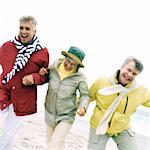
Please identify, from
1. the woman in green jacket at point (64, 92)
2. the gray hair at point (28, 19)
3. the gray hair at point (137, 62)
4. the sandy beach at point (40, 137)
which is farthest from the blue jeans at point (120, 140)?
the gray hair at point (28, 19)

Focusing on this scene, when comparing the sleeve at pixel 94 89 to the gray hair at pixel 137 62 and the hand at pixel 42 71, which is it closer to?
the gray hair at pixel 137 62

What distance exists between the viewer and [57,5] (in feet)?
45.0

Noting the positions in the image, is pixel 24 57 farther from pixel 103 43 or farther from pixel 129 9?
pixel 129 9

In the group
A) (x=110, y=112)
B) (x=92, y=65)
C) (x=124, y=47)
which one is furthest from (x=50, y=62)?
(x=124, y=47)

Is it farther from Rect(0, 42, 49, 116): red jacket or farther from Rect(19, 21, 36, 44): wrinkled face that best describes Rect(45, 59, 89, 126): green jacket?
Rect(19, 21, 36, 44): wrinkled face

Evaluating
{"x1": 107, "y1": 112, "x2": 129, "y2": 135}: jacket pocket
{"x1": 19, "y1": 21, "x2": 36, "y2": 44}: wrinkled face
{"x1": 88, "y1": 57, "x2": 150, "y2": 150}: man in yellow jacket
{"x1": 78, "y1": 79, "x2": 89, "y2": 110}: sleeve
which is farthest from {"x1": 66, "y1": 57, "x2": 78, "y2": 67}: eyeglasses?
{"x1": 107, "y1": 112, "x2": 129, "y2": 135}: jacket pocket

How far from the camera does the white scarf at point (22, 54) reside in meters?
3.49

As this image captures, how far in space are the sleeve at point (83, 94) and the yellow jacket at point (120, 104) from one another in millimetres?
118

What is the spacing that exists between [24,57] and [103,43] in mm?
8130

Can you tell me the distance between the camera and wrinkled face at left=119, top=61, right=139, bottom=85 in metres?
3.43

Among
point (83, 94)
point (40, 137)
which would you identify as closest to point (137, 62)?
point (83, 94)

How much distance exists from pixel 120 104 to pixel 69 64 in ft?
1.75

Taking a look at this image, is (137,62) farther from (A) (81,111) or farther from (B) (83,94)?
(A) (81,111)

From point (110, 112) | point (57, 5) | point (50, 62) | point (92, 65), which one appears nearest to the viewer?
point (110, 112)
